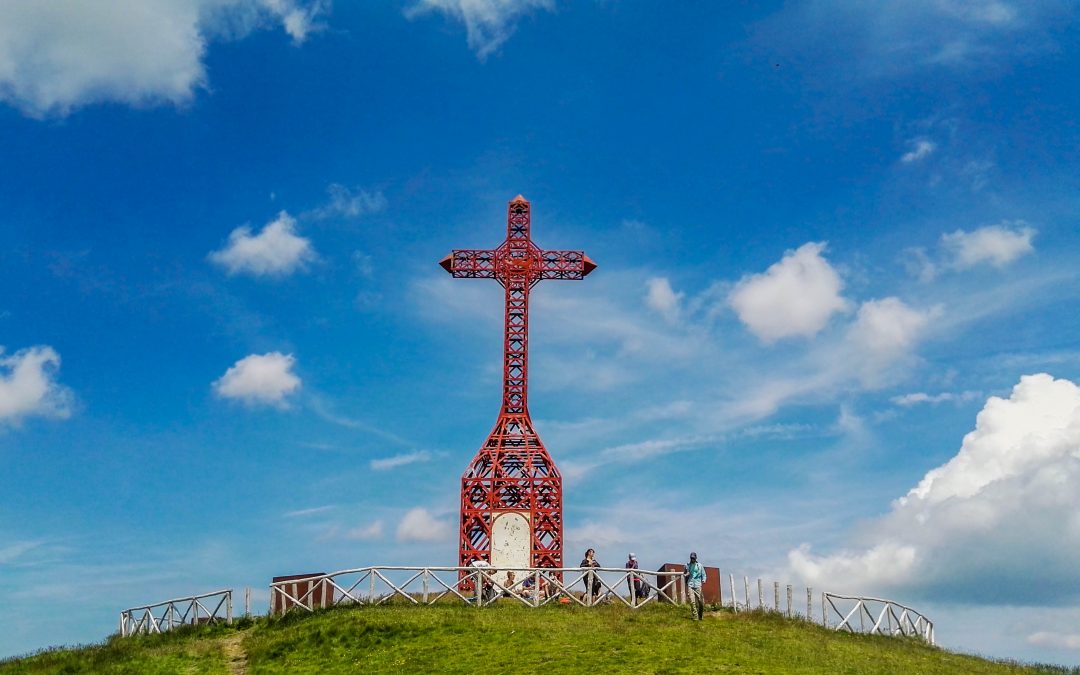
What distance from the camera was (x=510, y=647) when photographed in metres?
28.0

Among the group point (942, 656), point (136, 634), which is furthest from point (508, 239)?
point (942, 656)

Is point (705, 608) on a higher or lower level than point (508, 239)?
lower

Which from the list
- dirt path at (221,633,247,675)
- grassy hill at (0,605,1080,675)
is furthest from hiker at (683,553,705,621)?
dirt path at (221,633,247,675)

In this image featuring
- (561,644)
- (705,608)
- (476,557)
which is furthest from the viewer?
(476,557)

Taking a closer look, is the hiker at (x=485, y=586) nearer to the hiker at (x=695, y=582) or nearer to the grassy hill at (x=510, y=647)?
the grassy hill at (x=510, y=647)

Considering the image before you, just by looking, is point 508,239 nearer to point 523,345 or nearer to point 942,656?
point 523,345

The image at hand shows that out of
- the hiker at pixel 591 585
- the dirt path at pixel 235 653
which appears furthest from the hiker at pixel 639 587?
the dirt path at pixel 235 653

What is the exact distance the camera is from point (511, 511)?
4806cm

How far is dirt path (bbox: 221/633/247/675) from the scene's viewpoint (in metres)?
29.3

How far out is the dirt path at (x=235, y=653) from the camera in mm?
29255

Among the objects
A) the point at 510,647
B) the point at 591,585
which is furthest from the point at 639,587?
the point at 510,647

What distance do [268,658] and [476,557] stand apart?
1896cm

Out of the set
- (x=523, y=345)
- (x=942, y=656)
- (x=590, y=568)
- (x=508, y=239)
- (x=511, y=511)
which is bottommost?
(x=942, y=656)

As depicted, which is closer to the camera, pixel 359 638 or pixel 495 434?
pixel 359 638
